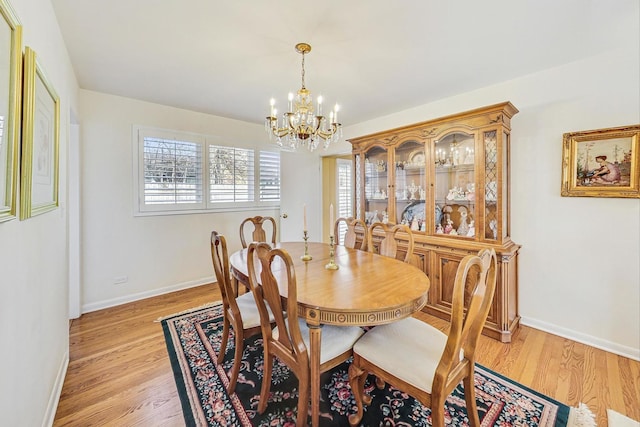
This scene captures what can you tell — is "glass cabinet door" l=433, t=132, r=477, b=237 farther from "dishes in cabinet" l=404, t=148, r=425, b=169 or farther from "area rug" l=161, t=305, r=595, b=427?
"area rug" l=161, t=305, r=595, b=427

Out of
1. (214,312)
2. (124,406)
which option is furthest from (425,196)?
(124,406)

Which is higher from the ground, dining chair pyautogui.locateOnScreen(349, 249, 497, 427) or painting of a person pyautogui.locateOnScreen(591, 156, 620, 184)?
painting of a person pyautogui.locateOnScreen(591, 156, 620, 184)

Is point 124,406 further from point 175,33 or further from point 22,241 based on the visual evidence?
point 175,33

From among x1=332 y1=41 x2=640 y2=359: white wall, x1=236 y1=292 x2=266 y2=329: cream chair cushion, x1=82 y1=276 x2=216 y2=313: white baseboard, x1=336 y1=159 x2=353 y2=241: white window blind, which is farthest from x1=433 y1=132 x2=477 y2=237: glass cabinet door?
x1=82 y1=276 x2=216 y2=313: white baseboard

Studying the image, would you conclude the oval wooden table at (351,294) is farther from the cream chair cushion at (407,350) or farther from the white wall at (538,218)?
the white wall at (538,218)

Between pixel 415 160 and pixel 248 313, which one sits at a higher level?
pixel 415 160

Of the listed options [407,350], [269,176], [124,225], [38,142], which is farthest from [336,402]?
[269,176]

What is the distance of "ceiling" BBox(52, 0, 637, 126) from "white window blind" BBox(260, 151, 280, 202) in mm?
1440

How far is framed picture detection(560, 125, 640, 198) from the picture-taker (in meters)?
2.10

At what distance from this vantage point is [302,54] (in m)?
2.17

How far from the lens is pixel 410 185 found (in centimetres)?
325

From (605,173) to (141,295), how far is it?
15.8 feet

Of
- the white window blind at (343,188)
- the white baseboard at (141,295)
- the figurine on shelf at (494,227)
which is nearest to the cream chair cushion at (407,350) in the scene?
the figurine on shelf at (494,227)

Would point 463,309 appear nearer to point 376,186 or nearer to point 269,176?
point 376,186
